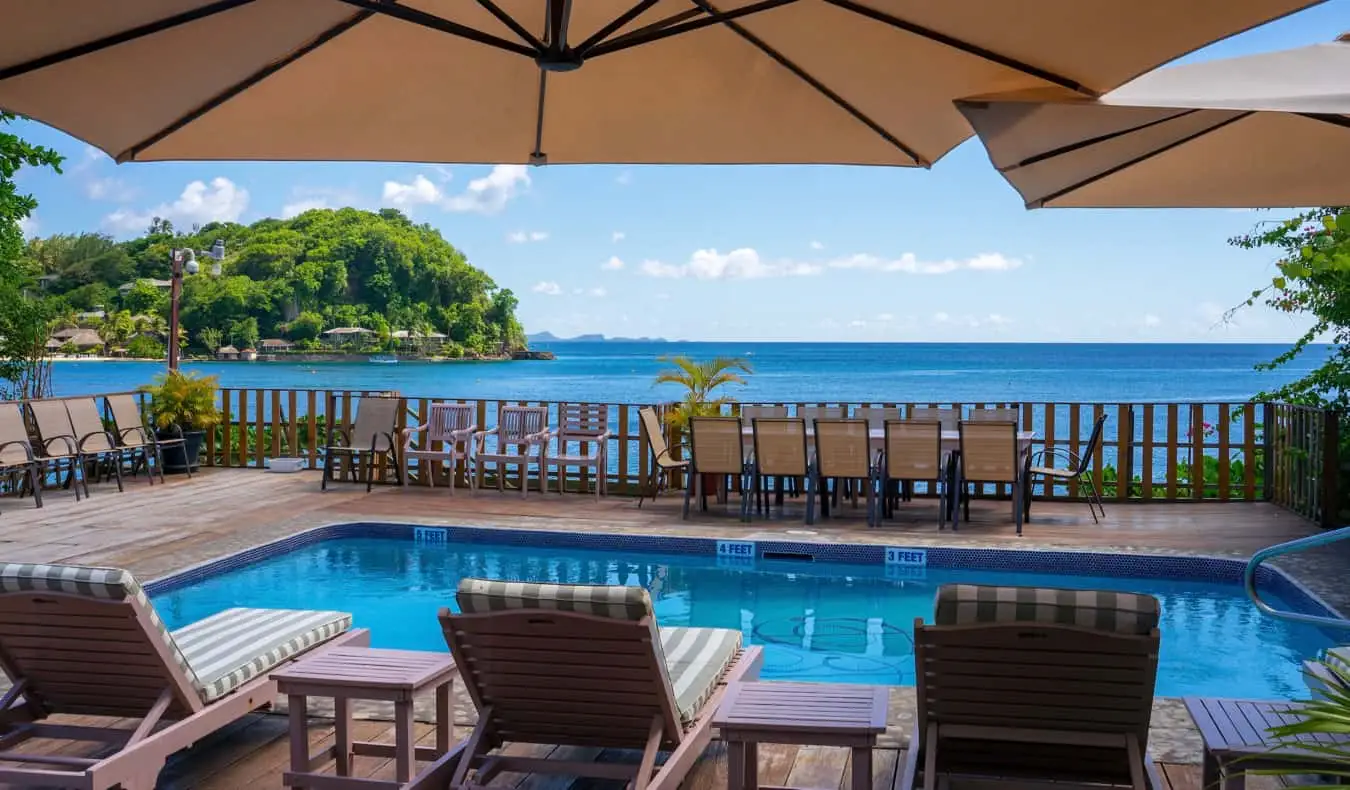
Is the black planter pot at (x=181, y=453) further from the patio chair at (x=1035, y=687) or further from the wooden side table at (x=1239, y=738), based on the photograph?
the wooden side table at (x=1239, y=738)

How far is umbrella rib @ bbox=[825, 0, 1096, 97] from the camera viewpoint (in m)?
3.77

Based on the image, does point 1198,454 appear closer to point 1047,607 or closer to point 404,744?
point 1047,607

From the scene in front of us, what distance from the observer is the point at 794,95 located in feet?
14.9

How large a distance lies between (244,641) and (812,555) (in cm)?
502

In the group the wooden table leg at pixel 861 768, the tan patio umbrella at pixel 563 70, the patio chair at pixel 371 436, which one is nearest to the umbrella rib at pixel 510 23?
the tan patio umbrella at pixel 563 70

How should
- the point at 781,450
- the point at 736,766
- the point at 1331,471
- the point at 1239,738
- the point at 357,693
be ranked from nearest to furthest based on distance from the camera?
the point at 1239,738 → the point at 736,766 → the point at 357,693 → the point at 1331,471 → the point at 781,450

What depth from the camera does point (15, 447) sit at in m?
10.1

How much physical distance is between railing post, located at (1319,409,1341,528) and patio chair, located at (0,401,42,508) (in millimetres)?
10493

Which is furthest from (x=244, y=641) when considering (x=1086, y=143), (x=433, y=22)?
(x=1086, y=143)

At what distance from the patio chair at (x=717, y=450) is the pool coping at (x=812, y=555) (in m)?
0.91

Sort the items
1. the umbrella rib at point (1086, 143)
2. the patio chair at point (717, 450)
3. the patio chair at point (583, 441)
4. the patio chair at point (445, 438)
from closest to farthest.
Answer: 1. the umbrella rib at point (1086, 143)
2. the patio chair at point (717, 450)
3. the patio chair at point (583, 441)
4. the patio chair at point (445, 438)

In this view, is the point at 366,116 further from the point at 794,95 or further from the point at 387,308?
the point at 387,308

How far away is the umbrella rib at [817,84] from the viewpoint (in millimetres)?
4215

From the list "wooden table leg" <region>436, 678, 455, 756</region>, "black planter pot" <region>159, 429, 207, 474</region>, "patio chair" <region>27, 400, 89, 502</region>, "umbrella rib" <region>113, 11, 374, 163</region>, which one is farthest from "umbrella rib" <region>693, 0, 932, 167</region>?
"black planter pot" <region>159, 429, 207, 474</region>
